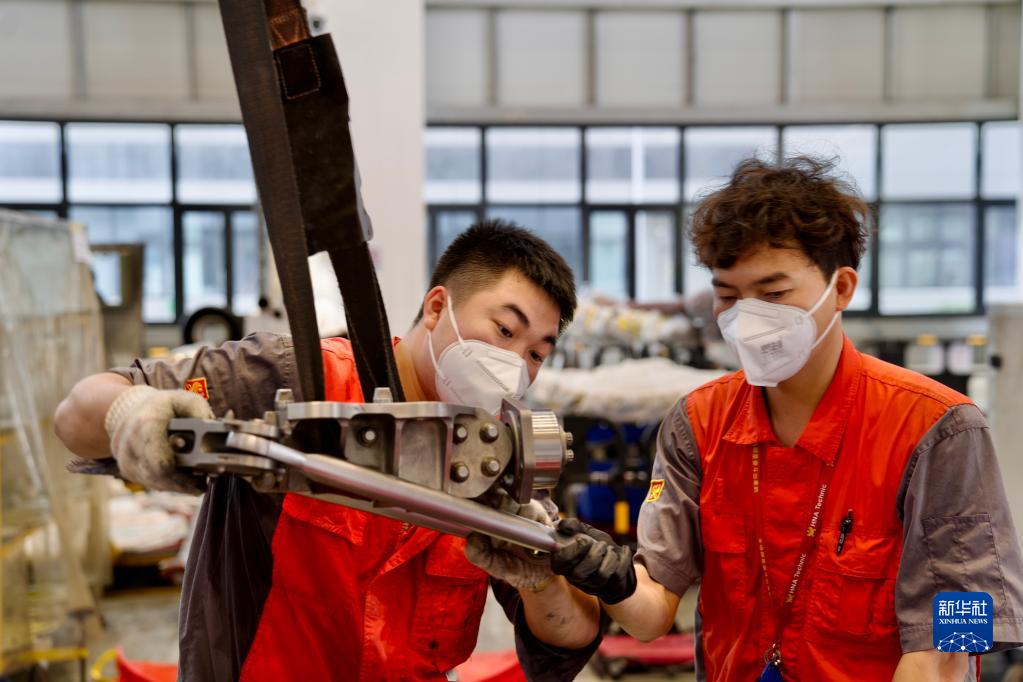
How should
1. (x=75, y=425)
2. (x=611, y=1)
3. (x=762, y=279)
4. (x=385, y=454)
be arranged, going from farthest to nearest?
(x=611, y=1), (x=762, y=279), (x=75, y=425), (x=385, y=454)

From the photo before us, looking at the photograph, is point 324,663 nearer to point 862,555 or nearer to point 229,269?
point 862,555

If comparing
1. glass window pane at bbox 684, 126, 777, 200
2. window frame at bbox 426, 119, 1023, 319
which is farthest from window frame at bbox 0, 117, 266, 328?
glass window pane at bbox 684, 126, 777, 200

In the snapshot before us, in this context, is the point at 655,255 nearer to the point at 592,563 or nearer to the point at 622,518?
the point at 622,518

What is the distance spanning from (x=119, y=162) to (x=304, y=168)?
383 inches

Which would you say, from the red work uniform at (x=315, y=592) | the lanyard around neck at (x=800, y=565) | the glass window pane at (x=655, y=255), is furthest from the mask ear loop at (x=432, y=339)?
the glass window pane at (x=655, y=255)

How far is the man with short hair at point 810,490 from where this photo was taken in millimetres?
1269

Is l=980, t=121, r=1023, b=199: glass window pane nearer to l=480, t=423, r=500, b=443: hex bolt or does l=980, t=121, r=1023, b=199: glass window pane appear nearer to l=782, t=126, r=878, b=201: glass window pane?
l=782, t=126, r=878, b=201: glass window pane

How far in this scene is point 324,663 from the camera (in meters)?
1.29

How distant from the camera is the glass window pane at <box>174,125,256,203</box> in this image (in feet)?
31.9

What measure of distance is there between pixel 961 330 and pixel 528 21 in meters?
5.88

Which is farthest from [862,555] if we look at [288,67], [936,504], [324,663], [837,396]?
[288,67]

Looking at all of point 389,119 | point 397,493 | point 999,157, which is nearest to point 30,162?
point 389,119

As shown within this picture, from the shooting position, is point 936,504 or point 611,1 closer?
point 936,504

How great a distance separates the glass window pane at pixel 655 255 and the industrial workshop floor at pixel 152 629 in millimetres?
6170
